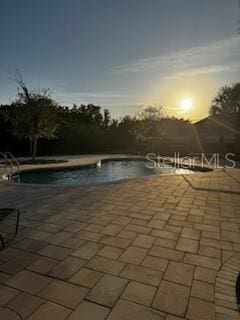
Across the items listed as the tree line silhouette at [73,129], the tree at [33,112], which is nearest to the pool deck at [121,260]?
the tree at [33,112]

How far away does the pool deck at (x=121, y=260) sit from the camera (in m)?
1.97

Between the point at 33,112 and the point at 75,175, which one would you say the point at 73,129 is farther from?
the point at 75,175

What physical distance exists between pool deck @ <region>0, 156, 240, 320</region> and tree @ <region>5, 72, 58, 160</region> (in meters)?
8.36

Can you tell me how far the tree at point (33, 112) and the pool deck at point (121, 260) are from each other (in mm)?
8358

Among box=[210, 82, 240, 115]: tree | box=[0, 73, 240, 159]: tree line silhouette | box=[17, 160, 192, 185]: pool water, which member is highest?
box=[210, 82, 240, 115]: tree

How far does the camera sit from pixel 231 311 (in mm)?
1940

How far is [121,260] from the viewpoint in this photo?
2693 mm

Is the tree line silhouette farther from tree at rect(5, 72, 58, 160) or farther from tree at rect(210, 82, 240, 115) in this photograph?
tree at rect(210, 82, 240, 115)

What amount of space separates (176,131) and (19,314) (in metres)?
35.7

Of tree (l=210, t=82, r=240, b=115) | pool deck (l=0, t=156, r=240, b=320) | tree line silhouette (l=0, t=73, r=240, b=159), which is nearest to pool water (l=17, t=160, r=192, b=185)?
tree line silhouette (l=0, t=73, r=240, b=159)

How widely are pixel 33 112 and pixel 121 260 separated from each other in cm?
1136

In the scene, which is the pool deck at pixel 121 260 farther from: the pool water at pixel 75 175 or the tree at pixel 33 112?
the tree at pixel 33 112

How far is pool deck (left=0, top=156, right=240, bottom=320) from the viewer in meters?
1.97

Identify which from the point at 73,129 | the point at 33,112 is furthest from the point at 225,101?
the point at 33,112
